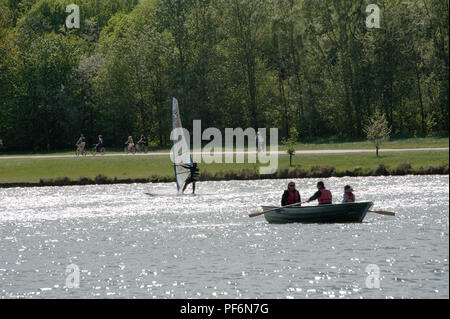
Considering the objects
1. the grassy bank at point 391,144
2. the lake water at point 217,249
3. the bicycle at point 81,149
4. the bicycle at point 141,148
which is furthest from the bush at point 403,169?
the bicycle at point 81,149

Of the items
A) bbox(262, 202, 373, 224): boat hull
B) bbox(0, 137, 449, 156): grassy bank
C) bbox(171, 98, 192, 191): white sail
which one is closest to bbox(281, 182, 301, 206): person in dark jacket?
bbox(262, 202, 373, 224): boat hull

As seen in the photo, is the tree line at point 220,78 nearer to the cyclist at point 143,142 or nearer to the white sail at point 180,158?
the cyclist at point 143,142

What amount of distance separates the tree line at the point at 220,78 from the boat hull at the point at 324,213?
176 feet

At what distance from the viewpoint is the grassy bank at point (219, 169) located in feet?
200

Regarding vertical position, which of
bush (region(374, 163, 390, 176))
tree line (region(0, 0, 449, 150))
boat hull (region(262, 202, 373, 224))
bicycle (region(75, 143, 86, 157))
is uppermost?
tree line (region(0, 0, 449, 150))

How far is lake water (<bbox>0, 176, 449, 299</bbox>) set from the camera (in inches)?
1047

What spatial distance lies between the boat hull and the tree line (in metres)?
53.5

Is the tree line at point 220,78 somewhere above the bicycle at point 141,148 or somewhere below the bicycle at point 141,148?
above

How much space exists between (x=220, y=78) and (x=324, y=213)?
201ft

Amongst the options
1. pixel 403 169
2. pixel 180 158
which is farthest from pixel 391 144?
pixel 180 158

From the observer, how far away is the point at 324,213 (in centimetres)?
3866

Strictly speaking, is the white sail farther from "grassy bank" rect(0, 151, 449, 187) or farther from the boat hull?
the boat hull

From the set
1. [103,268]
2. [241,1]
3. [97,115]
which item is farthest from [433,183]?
[97,115]
